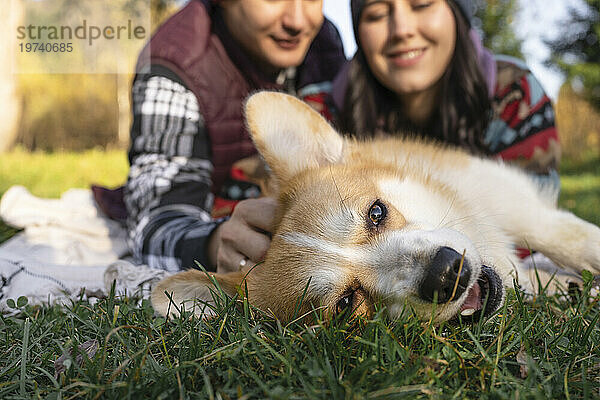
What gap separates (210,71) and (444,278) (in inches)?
81.9

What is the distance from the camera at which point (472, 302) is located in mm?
1428

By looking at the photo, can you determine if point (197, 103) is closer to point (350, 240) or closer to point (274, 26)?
point (274, 26)

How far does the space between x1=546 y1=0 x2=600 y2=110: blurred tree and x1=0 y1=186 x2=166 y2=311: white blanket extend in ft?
41.4


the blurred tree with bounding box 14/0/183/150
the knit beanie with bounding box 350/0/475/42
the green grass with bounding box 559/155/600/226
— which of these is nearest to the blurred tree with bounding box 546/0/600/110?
the green grass with bounding box 559/155/600/226

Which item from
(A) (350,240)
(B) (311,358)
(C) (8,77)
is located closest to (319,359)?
(B) (311,358)

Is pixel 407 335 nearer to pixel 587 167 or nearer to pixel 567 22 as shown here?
pixel 587 167

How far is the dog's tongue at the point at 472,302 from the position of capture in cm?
138

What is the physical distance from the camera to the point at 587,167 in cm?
1167

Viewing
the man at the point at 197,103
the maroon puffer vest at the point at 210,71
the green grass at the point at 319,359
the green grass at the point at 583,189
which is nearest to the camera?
the green grass at the point at 319,359

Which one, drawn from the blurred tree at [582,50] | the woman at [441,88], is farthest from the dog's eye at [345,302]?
the blurred tree at [582,50]

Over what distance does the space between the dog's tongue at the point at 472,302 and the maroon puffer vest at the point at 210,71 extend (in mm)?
1887

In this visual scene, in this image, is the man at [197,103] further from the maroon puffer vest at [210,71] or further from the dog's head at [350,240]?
the dog's head at [350,240]

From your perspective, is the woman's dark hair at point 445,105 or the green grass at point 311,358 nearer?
the green grass at point 311,358

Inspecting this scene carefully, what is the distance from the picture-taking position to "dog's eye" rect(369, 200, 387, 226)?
5.18 feet
